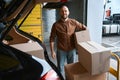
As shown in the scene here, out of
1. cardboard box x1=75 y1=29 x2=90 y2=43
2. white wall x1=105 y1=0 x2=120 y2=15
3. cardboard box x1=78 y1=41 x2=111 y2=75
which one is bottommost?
cardboard box x1=78 y1=41 x2=111 y2=75

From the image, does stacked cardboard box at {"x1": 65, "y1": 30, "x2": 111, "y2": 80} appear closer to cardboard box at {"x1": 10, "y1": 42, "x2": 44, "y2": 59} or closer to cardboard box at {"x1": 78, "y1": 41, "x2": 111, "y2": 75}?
cardboard box at {"x1": 78, "y1": 41, "x2": 111, "y2": 75}

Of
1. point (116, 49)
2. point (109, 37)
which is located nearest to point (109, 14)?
point (109, 37)

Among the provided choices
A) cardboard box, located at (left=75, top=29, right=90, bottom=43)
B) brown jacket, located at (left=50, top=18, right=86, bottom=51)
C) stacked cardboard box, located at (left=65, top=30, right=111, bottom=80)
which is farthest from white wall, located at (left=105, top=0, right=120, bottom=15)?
stacked cardboard box, located at (left=65, top=30, right=111, bottom=80)

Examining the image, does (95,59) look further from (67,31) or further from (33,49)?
(67,31)

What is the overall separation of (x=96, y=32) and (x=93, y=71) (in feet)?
10.3

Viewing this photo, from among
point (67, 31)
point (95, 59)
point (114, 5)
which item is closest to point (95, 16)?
point (67, 31)

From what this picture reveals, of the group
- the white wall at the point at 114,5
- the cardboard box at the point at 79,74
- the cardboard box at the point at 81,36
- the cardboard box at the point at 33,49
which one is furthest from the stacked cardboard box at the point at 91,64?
the white wall at the point at 114,5

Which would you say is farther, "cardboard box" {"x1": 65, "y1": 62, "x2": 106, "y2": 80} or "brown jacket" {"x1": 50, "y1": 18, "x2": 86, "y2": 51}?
"brown jacket" {"x1": 50, "y1": 18, "x2": 86, "y2": 51}

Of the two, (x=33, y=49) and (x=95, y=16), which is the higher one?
(x=95, y=16)

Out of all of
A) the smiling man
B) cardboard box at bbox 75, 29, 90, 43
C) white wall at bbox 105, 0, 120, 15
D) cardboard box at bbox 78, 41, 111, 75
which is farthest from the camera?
white wall at bbox 105, 0, 120, 15

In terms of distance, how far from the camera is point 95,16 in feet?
16.3

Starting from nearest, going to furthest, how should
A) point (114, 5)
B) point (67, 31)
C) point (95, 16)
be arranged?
point (67, 31), point (95, 16), point (114, 5)

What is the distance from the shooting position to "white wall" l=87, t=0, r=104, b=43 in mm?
4871

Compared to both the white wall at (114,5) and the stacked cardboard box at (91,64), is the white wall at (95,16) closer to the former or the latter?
the stacked cardboard box at (91,64)
